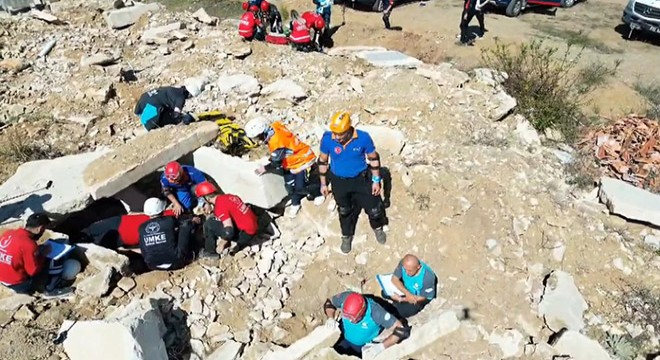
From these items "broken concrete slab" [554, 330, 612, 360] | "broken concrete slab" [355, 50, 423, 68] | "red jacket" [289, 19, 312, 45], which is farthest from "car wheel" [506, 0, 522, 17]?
"broken concrete slab" [554, 330, 612, 360]

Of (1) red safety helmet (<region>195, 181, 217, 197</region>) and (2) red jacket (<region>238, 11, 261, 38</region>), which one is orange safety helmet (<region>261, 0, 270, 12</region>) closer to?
(2) red jacket (<region>238, 11, 261, 38</region>)

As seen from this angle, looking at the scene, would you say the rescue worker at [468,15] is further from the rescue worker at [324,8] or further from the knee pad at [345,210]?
the knee pad at [345,210]

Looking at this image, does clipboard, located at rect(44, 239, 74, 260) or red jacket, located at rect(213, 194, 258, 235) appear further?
red jacket, located at rect(213, 194, 258, 235)

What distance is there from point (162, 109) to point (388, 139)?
2.99 m

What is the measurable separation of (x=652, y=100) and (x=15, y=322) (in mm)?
9391

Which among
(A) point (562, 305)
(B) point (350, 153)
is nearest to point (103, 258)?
(B) point (350, 153)

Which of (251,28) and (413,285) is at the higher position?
(251,28)

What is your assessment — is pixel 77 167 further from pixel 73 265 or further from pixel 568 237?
pixel 568 237

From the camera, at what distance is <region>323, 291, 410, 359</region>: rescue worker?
4574 millimetres

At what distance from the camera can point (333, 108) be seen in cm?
716

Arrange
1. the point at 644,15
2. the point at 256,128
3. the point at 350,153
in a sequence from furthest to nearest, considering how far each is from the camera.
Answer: the point at 644,15 < the point at 256,128 < the point at 350,153

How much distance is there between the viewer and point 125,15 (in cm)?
1102

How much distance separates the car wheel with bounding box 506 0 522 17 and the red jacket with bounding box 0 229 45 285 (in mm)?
12104

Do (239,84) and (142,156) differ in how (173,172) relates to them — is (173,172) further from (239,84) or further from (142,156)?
(239,84)
